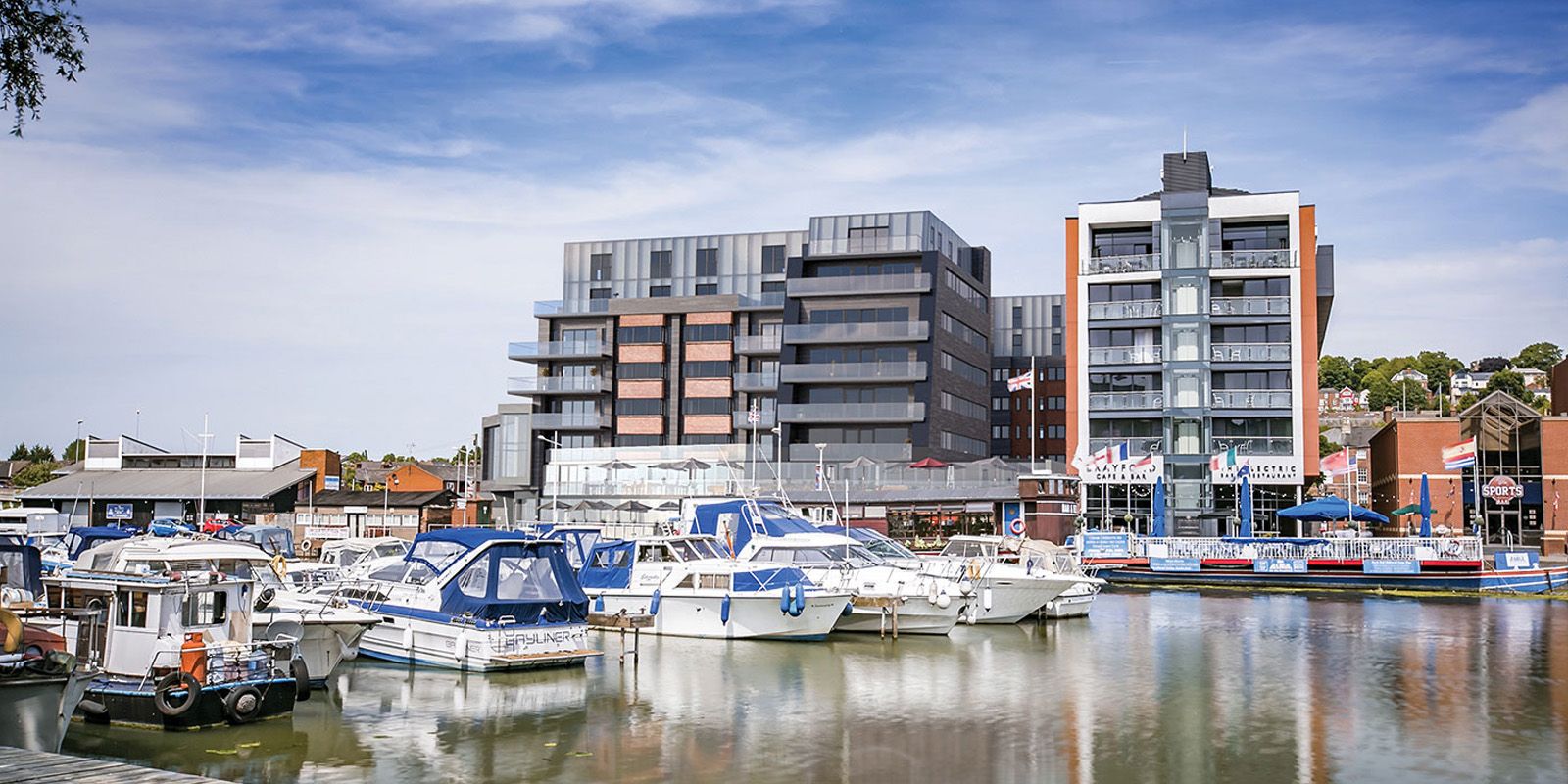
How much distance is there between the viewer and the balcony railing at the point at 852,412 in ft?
300

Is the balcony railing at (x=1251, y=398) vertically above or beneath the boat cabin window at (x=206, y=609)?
above

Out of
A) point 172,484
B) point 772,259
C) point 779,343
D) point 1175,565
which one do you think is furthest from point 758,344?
point 172,484

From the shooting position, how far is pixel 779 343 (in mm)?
98500

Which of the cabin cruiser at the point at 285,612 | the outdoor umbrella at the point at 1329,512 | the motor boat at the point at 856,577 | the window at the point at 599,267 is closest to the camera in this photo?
the cabin cruiser at the point at 285,612

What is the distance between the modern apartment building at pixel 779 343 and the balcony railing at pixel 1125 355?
13.2 meters

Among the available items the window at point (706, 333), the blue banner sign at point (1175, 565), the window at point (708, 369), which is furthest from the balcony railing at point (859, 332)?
the blue banner sign at point (1175, 565)

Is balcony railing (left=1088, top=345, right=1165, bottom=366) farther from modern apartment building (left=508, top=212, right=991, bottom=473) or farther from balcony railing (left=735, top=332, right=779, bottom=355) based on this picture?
balcony railing (left=735, top=332, right=779, bottom=355)

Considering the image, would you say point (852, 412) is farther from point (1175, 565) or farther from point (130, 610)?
point (130, 610)

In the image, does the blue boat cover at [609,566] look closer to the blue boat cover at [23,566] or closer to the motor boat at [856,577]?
the motor boat at [856,577]

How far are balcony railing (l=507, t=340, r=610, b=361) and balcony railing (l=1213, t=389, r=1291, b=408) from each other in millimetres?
44755

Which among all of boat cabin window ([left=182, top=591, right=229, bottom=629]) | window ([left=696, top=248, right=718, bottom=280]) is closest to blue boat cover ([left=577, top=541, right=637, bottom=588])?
boat cabin window ([left=182, top=591, right=229, bottom=629])

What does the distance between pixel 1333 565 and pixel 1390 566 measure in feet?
7.52

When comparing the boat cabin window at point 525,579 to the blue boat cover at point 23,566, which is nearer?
the boat cabin window at point 525,579

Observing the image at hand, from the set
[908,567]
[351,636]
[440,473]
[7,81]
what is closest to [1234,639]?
[908,567]
